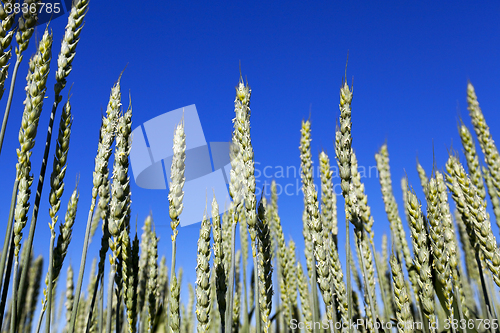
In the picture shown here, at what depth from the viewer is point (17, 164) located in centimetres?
170

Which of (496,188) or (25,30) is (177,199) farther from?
(496,188)

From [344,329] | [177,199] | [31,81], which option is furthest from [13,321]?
[344,329]

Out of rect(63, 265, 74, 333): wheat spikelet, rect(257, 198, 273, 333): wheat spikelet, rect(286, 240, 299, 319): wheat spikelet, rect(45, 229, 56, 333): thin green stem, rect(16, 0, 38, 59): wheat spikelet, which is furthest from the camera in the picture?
rect(286, 240, 299, 319): wheat spikelet

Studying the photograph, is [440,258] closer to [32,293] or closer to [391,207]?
[391,207]

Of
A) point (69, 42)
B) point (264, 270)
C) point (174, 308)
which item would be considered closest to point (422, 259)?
point (264, 270)

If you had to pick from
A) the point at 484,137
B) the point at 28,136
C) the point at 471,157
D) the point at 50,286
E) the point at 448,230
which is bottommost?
the point at 50,286

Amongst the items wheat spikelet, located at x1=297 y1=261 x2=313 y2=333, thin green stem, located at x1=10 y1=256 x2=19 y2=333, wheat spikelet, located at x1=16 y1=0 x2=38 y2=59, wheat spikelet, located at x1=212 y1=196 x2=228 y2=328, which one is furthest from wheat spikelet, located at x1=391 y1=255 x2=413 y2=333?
wheat spikelet, located at x1=16 y1=0 x2=38 y2=59

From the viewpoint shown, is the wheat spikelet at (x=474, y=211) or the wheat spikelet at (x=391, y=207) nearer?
the wheat spikelet at (x=474, y=211)

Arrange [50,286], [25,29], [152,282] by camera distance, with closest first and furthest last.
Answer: [50,286] → [25,29] → [152,282]

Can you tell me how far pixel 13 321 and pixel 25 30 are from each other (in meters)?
1.56

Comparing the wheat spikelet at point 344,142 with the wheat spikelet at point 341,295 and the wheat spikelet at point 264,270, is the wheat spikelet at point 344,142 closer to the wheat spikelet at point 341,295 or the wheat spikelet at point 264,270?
the wheat spikelet at point 264,270

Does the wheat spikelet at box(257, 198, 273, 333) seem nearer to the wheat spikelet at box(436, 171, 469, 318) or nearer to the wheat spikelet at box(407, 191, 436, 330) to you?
the wheat spikelet at box(407, 191, 436, 330)

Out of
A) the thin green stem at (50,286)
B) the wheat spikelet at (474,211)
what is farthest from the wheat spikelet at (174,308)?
the wheat spikelet at (474,211)

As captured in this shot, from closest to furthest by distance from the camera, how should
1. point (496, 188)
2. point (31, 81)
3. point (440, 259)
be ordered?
point (31, 81) → point (440, 259) → point (496, 188)
